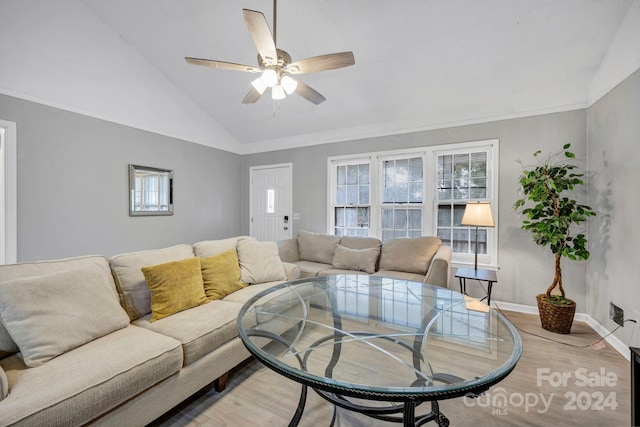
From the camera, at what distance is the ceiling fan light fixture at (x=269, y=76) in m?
1.99

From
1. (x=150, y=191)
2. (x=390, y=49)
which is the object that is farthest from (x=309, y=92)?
(x=150, y=191)

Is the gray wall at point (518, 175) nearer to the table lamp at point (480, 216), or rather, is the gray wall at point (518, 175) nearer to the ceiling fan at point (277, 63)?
the table lamp at point (480, 216)

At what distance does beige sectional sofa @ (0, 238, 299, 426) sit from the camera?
1.13 m

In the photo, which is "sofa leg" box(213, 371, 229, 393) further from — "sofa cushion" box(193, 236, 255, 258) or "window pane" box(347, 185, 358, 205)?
"window pane" box(347, 185, 358, 205)

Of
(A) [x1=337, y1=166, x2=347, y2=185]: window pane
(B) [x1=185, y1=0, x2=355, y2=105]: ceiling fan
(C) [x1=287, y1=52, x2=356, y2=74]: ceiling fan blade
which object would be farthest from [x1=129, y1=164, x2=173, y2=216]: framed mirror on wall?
(C) [x1=287, y1=52, x2=356, y2=74]: ceiling fan blade

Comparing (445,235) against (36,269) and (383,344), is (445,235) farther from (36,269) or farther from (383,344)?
(36,269)

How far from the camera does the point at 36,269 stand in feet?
5.15

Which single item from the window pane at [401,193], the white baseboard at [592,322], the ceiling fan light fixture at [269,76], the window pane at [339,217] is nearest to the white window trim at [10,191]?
the ceiling fan light fixture at [269,76]

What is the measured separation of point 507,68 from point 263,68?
2583 millimetres

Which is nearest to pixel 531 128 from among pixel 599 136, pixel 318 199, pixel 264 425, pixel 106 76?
pixel 599 136

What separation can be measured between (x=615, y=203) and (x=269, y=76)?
326 centimetres

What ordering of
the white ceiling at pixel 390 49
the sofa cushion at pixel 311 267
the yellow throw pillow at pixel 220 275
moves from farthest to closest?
the sofa cushion at pixel 311 267 → the white ceiling at pixel 390 49 → the yellow throw pillow at pixel 220 275

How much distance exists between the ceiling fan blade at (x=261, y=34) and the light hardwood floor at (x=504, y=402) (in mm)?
2316

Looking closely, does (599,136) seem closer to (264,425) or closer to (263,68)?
(263,68)
